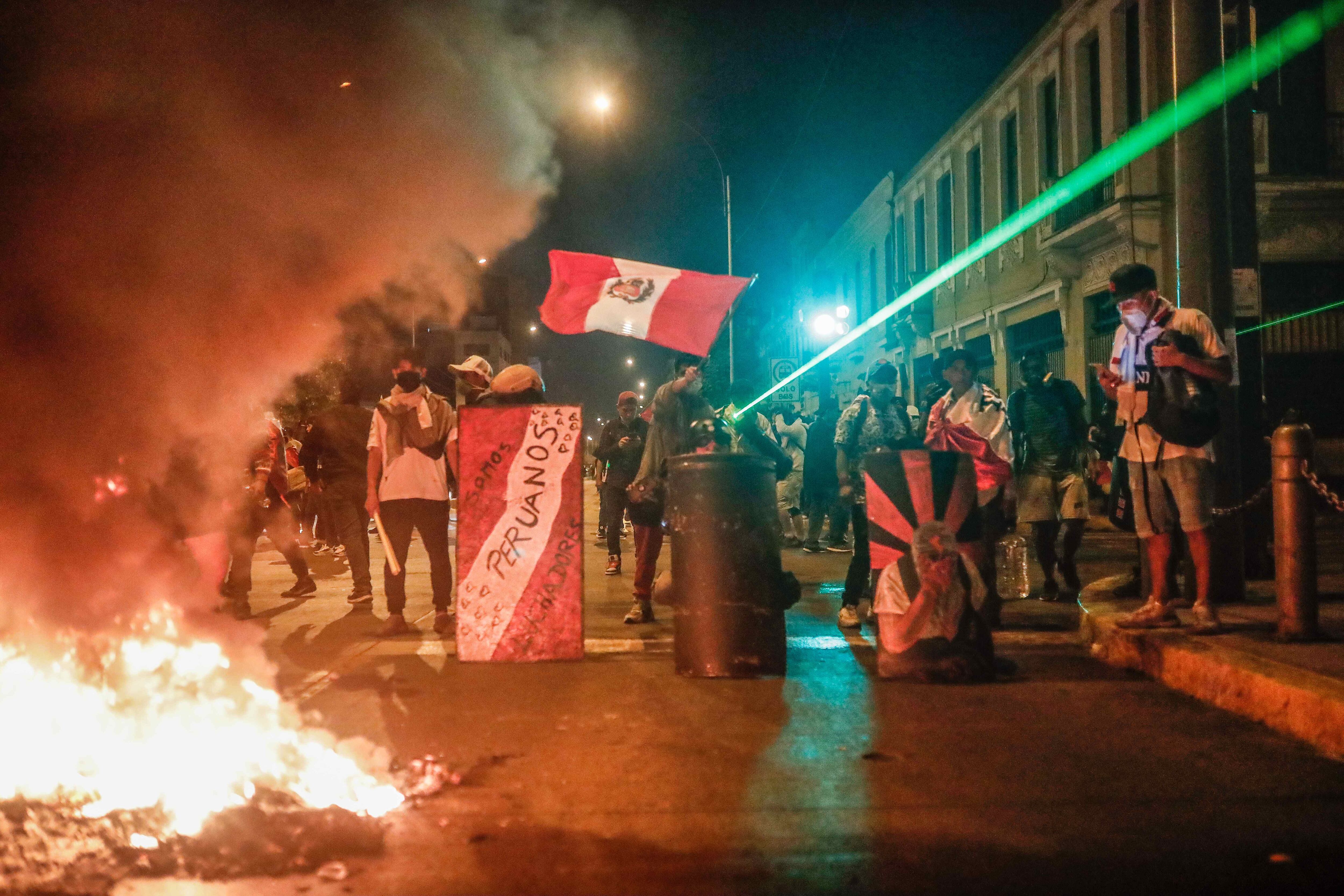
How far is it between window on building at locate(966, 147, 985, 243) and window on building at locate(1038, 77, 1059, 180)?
3.46 metres

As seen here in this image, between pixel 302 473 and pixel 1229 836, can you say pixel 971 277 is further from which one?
pixel 1229 836

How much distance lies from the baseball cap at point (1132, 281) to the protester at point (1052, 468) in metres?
2.00

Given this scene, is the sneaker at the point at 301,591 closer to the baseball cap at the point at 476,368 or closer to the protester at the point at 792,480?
the baseball cap at the point at 476,368

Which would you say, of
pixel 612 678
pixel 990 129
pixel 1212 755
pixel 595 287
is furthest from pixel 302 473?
pixel 990 129

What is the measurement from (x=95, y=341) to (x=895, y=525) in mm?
3712

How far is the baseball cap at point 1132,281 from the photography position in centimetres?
561

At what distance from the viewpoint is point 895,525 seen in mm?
5414

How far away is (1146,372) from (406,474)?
4.47 meters

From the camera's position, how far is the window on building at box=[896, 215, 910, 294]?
29.4 m

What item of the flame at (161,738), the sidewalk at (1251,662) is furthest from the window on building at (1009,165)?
the flame at (161,738)

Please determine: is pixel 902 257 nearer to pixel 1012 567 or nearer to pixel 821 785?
pixel 1012 567

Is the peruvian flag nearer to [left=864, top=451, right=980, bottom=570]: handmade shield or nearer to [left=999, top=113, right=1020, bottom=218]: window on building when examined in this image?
[left=864, top=451, right=980, bottom=570]: handmade shield

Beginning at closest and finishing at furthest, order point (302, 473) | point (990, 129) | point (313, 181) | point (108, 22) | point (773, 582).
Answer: point (108, 22)
point (313, 181)
point (773, 582)
point (302, 473)
point (990, 129)

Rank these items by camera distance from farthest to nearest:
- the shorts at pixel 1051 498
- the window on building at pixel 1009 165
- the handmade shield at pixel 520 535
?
the window on building at pixel 1009 165, the shorts at pixel 1051 498, the handmade shield at pixel 520 535
